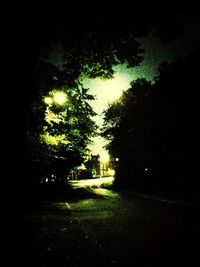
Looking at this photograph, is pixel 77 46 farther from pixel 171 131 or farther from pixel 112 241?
pixel 171 131

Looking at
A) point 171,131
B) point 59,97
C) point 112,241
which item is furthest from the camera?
point 171,131

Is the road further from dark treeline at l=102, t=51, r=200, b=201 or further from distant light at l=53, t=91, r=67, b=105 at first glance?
dark treeline at l=102, t=51, r=200, b=201

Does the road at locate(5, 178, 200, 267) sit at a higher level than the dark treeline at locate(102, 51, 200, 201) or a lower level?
lower

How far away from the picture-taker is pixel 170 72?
82.3 ft

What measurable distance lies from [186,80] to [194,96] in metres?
1.34

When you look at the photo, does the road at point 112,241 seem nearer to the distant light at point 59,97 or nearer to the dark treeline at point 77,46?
the dark treeline at point 77,46

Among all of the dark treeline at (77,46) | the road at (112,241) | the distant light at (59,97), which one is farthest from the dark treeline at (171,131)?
the distant light at (59,97)

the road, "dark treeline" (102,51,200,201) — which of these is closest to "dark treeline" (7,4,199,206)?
"dark treeline" (102,51,200,201)

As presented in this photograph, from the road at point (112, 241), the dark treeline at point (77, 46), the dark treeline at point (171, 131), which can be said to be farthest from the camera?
the dark treeline at point (171, 131)

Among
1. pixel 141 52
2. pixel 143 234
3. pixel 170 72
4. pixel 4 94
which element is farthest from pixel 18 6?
pixel 170 72

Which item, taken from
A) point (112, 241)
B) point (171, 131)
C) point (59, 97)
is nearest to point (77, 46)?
point (59, 97)

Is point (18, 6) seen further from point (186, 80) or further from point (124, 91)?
point (124, 91)

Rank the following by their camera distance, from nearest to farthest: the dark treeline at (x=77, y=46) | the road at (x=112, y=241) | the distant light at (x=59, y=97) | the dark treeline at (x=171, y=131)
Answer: the dark treeline at (x=77, y=46) → the road at (x=112, y=241) → the distant light at (x=59, y=97) → the dark treeline at (x=171, y=131)

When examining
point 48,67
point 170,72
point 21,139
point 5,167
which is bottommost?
point 5,167
